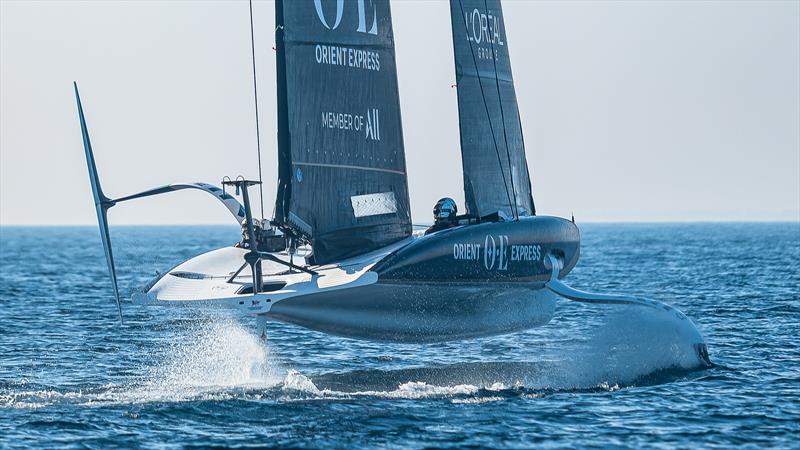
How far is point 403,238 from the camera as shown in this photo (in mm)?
20531

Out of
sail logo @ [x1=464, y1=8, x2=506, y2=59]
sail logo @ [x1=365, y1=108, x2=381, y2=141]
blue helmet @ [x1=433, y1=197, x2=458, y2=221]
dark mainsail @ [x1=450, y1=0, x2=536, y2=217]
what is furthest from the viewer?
sail logo @ [x1=464, y1=8, x2=506, y2=59]

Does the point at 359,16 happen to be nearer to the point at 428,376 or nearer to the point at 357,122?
the point at 357,122

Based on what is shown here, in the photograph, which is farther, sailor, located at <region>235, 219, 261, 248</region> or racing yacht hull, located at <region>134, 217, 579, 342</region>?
sailor, located at <region>235, 219, 261, 248</region>

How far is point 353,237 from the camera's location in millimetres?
19734

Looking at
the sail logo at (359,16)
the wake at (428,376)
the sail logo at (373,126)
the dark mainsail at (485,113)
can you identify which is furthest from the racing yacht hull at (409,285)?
the sail logo at (359,16)

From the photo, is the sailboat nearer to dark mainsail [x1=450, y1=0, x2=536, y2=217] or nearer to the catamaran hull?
the catamaran hull

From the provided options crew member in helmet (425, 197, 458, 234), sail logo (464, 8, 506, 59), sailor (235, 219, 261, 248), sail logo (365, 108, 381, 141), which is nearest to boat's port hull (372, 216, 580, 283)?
crew member in helmet (425, 197, 458, 234)

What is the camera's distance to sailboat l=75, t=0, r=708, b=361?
59.7ft

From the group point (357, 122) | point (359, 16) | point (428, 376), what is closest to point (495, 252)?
point (428, 376)

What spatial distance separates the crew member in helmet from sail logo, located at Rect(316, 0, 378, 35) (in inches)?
113

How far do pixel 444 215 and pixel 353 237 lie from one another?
1.55 m

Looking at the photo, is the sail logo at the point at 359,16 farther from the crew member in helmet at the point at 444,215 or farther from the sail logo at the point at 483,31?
the crew member in helmet at the point at 444,215

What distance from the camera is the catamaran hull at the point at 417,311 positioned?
1872cm

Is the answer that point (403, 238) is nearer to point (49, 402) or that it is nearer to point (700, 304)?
point (49, 402)
